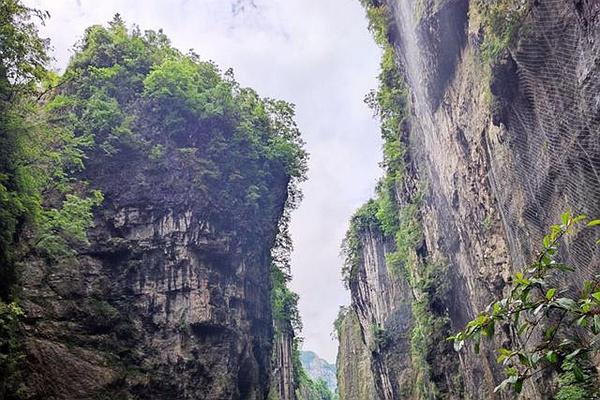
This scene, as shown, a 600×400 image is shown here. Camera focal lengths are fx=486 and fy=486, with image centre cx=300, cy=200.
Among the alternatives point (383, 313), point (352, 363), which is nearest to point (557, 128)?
point (383, 313)

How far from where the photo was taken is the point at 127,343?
1384 cm

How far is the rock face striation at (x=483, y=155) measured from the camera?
5938 millimetres

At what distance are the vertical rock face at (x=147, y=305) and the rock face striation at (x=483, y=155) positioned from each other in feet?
20.7

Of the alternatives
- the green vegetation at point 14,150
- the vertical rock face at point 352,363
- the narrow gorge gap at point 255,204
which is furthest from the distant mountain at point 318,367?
the green vegetation at point 14,150

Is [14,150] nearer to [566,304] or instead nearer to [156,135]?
[566,304]

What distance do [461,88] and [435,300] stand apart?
258 inches

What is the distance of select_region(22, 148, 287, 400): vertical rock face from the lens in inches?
482

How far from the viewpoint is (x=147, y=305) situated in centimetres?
1470

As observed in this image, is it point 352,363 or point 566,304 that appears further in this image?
point 352,363

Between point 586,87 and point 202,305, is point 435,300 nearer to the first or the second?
point 202,305

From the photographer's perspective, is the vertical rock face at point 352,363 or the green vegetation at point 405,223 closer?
the green vegetation at point 405,223

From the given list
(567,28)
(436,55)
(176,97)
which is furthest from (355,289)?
(567,28)

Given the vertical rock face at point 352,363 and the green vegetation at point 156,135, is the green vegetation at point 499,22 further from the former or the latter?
the vertical rock face at point 352,363

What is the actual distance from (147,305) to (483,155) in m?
10.5
